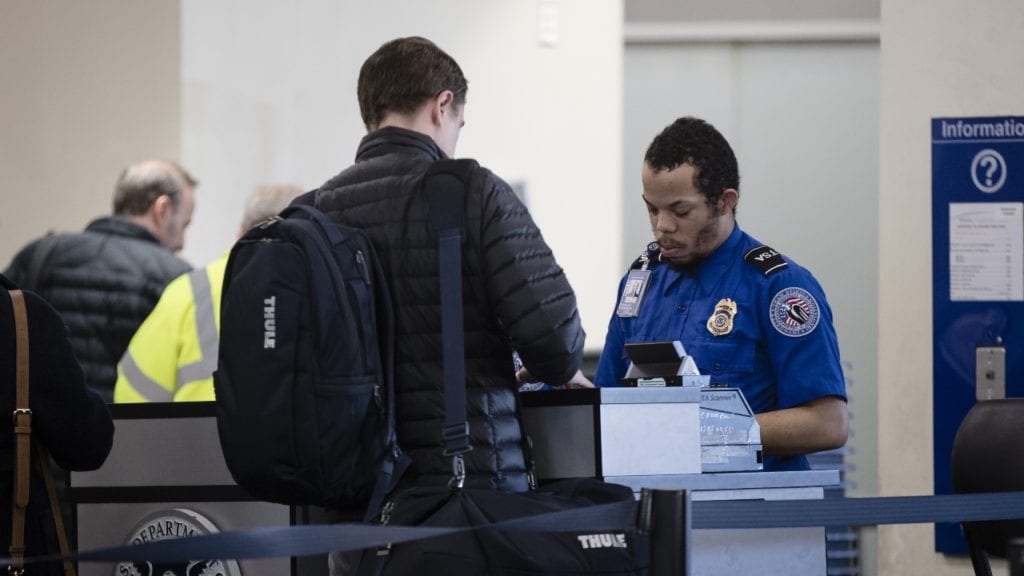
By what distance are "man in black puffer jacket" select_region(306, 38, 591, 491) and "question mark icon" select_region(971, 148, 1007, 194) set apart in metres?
2.26

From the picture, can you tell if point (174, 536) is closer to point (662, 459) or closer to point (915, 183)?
point (662, 459)

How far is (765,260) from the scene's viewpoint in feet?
9.56

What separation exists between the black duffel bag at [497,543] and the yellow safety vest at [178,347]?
5.81 ft

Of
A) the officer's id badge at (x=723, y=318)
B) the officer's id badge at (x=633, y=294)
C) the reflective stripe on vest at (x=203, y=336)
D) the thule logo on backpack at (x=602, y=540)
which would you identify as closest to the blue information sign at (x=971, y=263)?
the officer's id badge at (x=633, y=294)

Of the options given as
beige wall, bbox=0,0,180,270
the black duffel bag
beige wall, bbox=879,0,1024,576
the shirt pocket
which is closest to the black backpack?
the black duffel bag

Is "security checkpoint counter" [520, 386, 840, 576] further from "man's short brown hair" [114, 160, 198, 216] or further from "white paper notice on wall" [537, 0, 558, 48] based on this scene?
"white paper notice on wall" [537, 0, 558, 48]

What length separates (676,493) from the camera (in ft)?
7.09

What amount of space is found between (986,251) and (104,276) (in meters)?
2.60

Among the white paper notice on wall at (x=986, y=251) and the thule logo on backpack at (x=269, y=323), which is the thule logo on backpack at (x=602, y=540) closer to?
the thule logo on backpack at (x=269, y=323)

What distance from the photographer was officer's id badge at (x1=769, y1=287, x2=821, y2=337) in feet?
9.29

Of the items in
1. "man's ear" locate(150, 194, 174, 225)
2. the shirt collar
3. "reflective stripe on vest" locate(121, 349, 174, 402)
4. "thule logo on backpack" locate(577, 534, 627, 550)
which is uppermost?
"man's ear" locate(150, 194, 174, 225)

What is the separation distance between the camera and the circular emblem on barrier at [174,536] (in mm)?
2783

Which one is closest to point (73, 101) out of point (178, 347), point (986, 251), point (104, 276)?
point (104, 276)

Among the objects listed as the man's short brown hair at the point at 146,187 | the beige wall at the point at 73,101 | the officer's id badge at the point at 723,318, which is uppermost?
the beige wall at the point at 73,101
